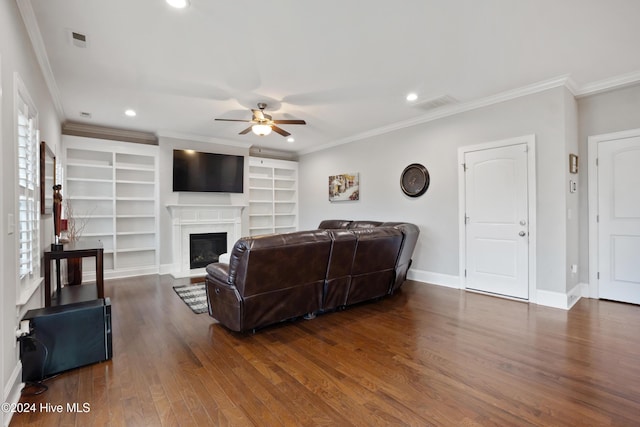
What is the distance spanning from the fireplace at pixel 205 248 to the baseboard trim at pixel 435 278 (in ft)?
12.4

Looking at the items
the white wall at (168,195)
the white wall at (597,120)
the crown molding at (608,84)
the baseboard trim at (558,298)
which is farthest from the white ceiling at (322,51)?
the baseboard trim at (558,298)

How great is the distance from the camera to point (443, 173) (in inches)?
193

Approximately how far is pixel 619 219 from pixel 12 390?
6.01 metres

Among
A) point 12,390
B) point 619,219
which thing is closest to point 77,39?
point 12,390

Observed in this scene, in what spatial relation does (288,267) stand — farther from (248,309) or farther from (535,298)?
(535,298)

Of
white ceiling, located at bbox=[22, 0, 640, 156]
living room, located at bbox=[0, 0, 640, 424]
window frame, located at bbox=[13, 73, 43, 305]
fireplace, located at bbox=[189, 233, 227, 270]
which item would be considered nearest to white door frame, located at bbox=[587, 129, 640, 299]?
living room, located at bbox=[0, 0, 640, 424]

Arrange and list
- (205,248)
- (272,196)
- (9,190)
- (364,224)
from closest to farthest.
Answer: (9,190)
(364,224)
(205,248)
(272,196)

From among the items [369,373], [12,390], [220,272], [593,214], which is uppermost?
[593,214]

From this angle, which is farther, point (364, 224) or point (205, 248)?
point (205, 248)

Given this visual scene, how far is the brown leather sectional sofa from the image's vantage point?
2.83 metres

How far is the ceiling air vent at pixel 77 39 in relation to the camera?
2.68m

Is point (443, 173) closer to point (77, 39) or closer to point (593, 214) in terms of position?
point (593, 214)

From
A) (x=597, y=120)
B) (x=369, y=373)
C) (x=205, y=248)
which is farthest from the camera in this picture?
(x=205, y=248)

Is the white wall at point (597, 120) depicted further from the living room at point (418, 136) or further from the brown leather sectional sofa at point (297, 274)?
the brown leather sectional sofa at point (297, 274)
